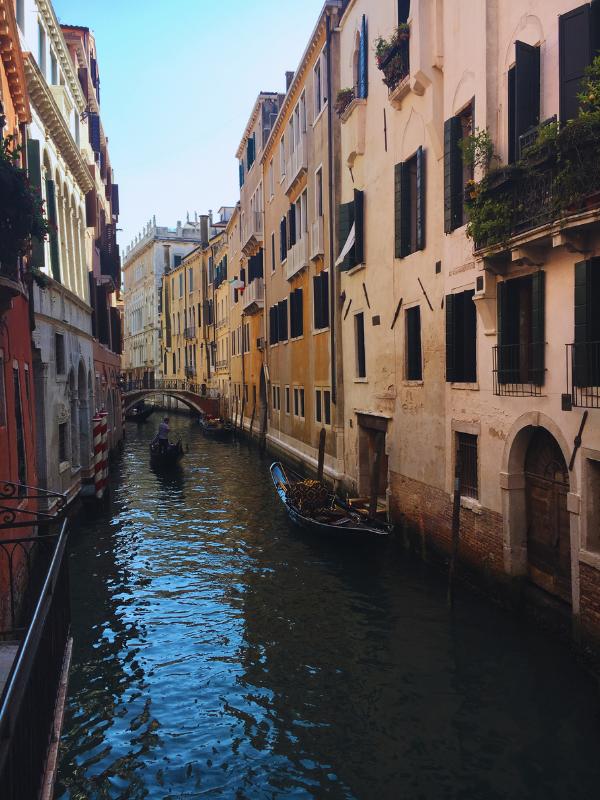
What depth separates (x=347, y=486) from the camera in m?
16.1

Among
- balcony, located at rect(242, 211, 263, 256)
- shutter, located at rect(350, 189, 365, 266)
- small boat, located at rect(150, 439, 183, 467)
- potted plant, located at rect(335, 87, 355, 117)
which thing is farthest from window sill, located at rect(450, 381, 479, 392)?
balcony, located at rect(242, 211, 263, 256)

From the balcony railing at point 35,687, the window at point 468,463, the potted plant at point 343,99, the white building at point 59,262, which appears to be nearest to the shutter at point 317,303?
the potted plant at point 343,99

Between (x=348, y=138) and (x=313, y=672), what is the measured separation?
11683 millimetres

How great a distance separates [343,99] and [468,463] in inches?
365

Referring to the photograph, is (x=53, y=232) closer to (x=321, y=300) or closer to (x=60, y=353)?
(x=60, y=353)

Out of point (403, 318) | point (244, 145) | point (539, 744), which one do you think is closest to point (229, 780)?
point (539, 744)

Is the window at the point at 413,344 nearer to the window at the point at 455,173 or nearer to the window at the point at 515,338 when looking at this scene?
the window at the point at 455,173

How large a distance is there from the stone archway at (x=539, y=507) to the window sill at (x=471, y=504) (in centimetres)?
68

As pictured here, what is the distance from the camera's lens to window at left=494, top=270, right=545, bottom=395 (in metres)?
8.45

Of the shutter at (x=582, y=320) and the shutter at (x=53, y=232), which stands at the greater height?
the shutter at (x=53, y=232)

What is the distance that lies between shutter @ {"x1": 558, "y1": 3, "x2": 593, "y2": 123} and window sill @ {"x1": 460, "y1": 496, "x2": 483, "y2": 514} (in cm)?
490

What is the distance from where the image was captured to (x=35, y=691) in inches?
136

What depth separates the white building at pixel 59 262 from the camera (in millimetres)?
12266

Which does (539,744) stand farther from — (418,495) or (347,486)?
(347,486)
